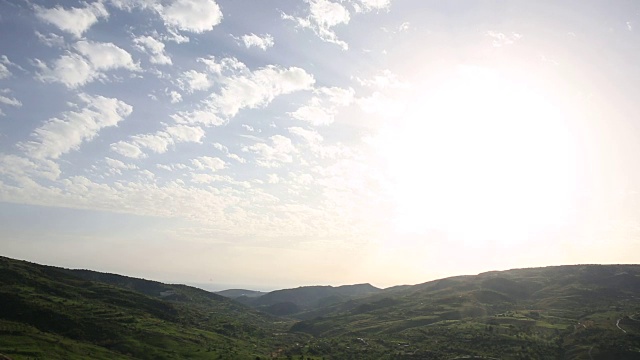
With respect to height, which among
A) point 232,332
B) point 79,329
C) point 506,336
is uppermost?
point 79,329

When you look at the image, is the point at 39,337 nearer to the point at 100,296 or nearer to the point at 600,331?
the point at 100,296

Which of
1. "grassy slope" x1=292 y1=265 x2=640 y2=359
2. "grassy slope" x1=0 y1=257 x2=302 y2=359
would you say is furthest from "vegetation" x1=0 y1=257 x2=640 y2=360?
"grassy slope" x1=292 y1=265 x2=640 y2=359

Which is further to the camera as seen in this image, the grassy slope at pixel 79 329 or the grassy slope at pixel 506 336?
the grassy slope at pixel 506 336

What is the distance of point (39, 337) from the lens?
3332 inches

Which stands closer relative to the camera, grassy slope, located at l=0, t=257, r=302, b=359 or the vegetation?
grassy slope, located at l=0, t=257, r=302, b=359

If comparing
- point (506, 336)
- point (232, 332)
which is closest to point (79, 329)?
point (232, 332)

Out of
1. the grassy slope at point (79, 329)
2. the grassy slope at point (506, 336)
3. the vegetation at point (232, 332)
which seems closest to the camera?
the grassy slope at point (79, 329)

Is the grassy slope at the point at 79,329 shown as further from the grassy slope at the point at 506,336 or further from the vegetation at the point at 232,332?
the grassy slope at the point at 506,336

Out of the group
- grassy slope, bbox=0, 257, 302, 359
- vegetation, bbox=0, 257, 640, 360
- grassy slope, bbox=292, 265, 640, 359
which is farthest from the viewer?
grassy slope, bbox=292, 265, 640, 359

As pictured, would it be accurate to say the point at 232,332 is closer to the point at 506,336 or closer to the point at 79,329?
the point at 79,329

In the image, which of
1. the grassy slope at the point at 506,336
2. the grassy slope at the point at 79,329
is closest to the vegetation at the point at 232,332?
the grassy slope at the point at 79,329

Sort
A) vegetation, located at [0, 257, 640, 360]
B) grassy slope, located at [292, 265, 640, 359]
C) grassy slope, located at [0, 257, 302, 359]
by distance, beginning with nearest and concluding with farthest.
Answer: grassy slope, located at [0, 257, 302, 359] → vegetation, located at [0, 257, 640, 360] → grassy slope, located at [292, 265, 640, 359]

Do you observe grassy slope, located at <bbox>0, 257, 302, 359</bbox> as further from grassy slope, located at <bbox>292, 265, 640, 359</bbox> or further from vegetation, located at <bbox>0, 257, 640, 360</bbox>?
grassy slope, located at <bbox>292, 265, 640, 359</bbox>

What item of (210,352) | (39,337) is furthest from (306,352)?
(39,337)
